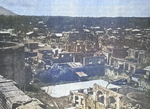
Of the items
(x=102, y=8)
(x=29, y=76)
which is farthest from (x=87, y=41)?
(x=29, y=76)

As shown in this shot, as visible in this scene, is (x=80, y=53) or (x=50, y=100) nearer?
(x=50, y=100)

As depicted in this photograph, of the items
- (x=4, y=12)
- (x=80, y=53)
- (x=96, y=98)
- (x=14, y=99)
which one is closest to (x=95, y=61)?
(x=80, y=53)

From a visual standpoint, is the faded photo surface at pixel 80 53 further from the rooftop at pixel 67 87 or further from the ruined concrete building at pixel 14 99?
the ruined concrete building at pixel 14 99

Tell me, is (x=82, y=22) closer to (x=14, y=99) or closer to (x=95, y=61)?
(x=95, y=61)

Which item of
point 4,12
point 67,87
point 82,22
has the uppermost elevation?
point 4,12

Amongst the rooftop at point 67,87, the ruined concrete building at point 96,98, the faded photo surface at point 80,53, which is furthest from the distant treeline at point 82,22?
the ruined concrete building at point 96,98

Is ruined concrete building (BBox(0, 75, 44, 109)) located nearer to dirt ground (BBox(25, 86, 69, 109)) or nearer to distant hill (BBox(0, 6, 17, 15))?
dirt ground (BBox(25, 86, 69, 109))
